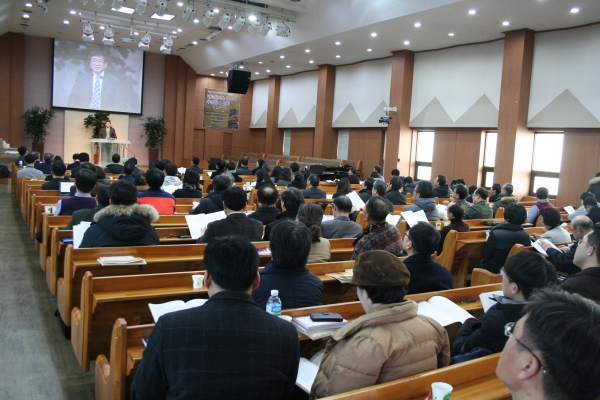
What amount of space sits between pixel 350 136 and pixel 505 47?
→ 6239 millimetres

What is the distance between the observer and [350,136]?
52.6 ft

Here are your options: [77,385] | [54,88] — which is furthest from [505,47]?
[54,88]

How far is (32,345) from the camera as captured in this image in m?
3.31

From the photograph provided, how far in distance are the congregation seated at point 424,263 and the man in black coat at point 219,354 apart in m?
1.42

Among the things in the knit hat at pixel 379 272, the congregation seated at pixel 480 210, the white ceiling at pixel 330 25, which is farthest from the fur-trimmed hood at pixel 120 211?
the white ceiling at pixel 330 25

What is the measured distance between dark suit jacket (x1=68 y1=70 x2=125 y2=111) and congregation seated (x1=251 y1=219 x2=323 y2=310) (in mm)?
17249

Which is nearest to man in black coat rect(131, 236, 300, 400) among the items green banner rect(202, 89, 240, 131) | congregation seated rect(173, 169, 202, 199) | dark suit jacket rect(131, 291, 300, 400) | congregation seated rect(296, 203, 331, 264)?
dark suit jacket rect(131, 291, 300, 400)

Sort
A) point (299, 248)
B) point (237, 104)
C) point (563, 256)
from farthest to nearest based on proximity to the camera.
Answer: point (237, 104)
point (563, 256)
point (299, 248)

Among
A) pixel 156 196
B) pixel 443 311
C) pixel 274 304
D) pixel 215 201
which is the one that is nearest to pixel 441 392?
pixel 274 304

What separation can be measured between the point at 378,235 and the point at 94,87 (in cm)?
1663

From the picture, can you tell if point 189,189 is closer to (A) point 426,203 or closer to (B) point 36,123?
(A) point 426,203

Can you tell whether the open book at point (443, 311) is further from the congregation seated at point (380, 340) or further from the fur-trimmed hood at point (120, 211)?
the fur-trimmed hood at point (120, 211)

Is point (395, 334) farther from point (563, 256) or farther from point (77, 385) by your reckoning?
point (563, 256)

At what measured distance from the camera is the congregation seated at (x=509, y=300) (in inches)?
81.5
